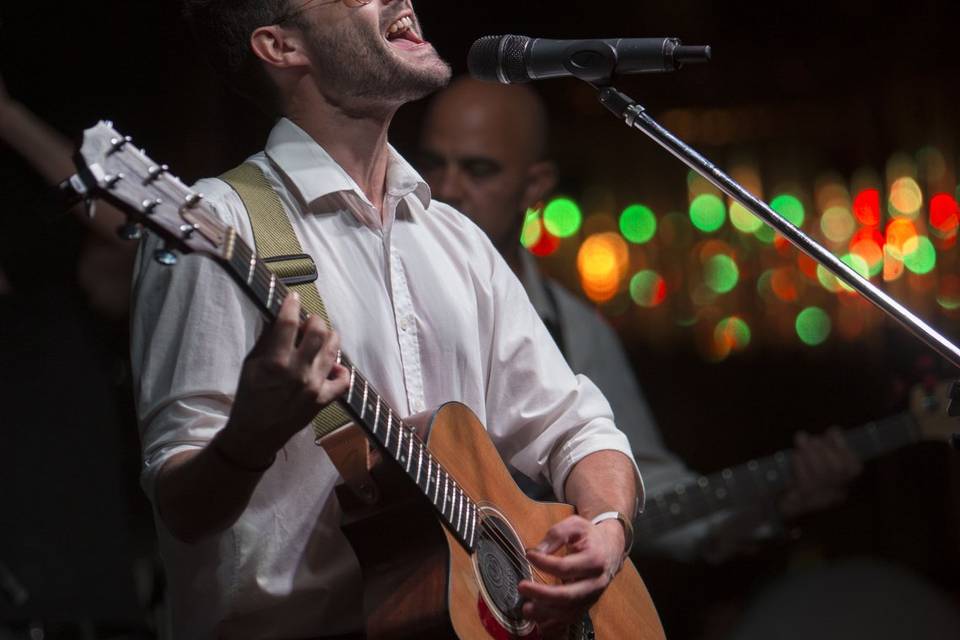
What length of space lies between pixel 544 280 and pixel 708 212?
0.93 meters

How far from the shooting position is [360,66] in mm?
1869

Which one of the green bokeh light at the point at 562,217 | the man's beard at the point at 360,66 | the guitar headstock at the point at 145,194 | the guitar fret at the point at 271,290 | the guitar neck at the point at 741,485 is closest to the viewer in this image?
the guitar headstock at the point at 145,194

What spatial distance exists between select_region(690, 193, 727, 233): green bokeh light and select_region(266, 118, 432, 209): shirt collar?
201cm

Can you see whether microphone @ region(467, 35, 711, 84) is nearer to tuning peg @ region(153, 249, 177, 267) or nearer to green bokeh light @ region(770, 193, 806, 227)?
tuning peg @ region(153, 249, 177, 267)

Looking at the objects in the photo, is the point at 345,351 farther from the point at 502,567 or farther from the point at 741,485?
the point at 741,485

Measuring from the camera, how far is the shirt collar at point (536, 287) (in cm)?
303

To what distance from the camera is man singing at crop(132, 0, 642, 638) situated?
145cm

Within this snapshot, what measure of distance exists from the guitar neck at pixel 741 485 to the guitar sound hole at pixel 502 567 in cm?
138

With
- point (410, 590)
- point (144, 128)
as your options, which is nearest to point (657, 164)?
point (144, 128)

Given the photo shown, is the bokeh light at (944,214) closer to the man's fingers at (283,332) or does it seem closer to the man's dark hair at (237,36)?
the man's dark hair at (237,36)

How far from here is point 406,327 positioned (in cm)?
175

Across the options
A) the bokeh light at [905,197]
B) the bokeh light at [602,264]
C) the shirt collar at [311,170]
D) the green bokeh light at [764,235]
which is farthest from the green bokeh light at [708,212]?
the shirt collar at [311,170]

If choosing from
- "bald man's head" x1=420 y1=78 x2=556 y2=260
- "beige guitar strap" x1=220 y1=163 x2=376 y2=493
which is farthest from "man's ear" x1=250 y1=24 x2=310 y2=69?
"bald man's head" x1=420 y1=78 x2=556 y2=260

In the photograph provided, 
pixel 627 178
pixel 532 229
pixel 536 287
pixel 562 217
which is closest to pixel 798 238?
pixel 536 287
